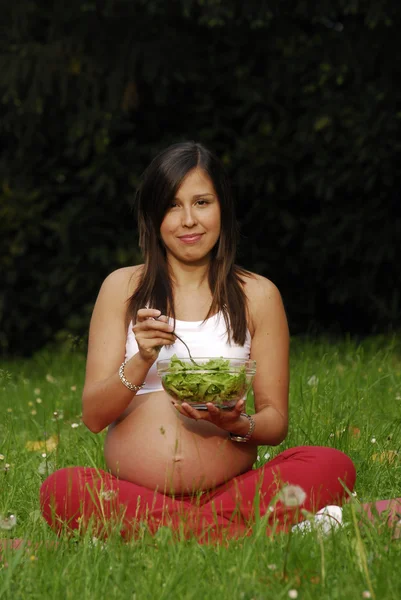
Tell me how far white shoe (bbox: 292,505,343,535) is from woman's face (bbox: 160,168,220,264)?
0.97 m

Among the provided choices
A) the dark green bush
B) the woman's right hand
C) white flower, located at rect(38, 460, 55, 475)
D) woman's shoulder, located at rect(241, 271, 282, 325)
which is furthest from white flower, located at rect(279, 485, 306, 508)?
the dark green bush

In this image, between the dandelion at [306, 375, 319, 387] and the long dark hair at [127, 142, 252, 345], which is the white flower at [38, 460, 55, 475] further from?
the dandelion at [306, 375, 319, 387]

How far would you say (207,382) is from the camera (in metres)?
2.92

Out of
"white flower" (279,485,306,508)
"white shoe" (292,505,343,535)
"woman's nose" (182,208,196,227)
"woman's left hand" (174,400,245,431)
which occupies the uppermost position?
"woman's nose" (182,208,196,227)

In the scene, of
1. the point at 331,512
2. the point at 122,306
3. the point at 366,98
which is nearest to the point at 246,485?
the point at 331,512

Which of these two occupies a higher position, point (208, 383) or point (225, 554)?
point (208, 383)

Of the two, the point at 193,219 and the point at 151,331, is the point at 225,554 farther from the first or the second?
the point at 193,219

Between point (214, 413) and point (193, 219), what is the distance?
0.74 meters

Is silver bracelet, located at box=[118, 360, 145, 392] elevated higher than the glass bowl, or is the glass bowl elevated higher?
the glass bowl

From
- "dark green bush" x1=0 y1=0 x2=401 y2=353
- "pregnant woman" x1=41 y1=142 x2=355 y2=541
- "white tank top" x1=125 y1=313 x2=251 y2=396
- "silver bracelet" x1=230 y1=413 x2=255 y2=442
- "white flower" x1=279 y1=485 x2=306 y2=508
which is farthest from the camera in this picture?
"dark green bush" x1=0 y1=0 x2=401 y2=353

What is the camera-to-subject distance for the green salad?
2922 mm

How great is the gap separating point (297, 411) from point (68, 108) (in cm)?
512

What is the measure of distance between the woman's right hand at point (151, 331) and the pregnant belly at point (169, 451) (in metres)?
0.31

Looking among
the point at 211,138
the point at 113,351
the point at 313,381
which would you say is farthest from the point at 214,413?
the point at 211,138
